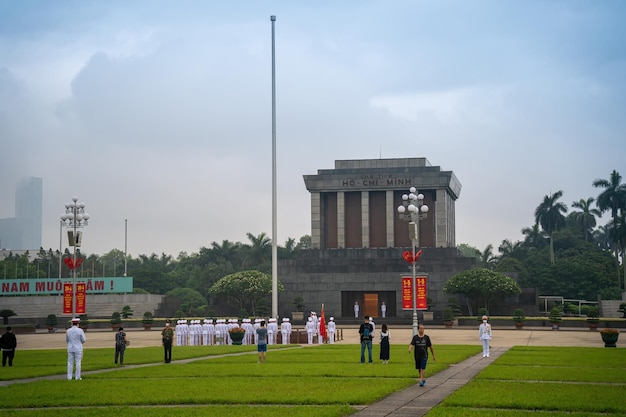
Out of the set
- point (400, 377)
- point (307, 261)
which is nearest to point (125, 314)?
point (307, 261)

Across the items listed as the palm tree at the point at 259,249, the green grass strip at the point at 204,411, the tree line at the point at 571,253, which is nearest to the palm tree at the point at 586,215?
the tree line at the point at 571,253

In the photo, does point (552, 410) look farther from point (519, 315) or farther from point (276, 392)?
point (519, 315)

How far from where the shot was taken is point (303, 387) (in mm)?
23141

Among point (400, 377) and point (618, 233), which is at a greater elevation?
point (618, 233)

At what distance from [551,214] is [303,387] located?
113379 millimetres

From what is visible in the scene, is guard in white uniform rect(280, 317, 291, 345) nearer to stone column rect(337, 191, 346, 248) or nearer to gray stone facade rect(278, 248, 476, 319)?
gray stone facade rect(278, 248, 476, 319)

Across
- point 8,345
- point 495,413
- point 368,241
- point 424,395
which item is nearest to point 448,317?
point 368,241

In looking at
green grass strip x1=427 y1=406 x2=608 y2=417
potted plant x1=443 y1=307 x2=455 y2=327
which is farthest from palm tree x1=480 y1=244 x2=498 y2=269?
green grass strip x1=427 y1=406 x2=608 y2=417

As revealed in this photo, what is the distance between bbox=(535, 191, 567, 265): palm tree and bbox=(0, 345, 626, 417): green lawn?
319 feet

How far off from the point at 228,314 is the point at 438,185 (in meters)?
24.9

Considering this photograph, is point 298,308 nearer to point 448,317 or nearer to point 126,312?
point 448,317

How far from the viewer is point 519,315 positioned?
67.9 metres

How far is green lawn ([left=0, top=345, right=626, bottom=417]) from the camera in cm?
1884

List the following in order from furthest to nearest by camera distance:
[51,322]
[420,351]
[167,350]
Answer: [51,322] → [167,350] → [420,351]
